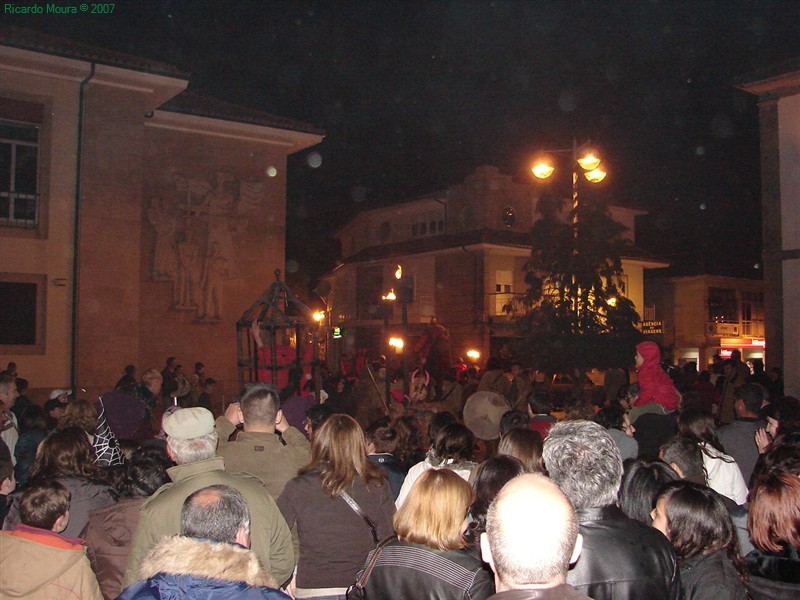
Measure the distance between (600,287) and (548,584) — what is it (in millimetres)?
10928

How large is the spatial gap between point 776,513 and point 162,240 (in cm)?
1943

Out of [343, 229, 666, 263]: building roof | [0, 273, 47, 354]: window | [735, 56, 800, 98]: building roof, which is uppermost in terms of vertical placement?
[735, 56, 800, 98]: building roof

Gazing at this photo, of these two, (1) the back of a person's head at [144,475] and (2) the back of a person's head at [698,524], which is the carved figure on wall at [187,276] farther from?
(2) the back of a person's head at [698,524]

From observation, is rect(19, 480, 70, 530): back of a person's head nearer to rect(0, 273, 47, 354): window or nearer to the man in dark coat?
the man in dark coat

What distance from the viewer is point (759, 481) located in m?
3.46

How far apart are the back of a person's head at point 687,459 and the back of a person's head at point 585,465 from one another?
1596mm

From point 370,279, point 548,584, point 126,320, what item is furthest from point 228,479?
point 370,279

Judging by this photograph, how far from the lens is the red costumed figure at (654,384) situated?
24.7 ft

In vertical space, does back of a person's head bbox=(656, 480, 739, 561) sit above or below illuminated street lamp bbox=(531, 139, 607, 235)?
below

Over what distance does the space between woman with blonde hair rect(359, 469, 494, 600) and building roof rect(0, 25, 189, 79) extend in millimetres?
18411

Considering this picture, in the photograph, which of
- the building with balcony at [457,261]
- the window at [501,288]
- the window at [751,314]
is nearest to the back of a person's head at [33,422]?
the building with balcony at [457,261]

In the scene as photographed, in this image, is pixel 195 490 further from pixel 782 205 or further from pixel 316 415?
pixel 782 205

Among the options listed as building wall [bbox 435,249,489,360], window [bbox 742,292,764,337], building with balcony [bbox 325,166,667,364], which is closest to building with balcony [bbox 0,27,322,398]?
building with balcony [bbox 325,166,667,364]

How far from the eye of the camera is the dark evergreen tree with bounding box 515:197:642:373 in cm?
1245
